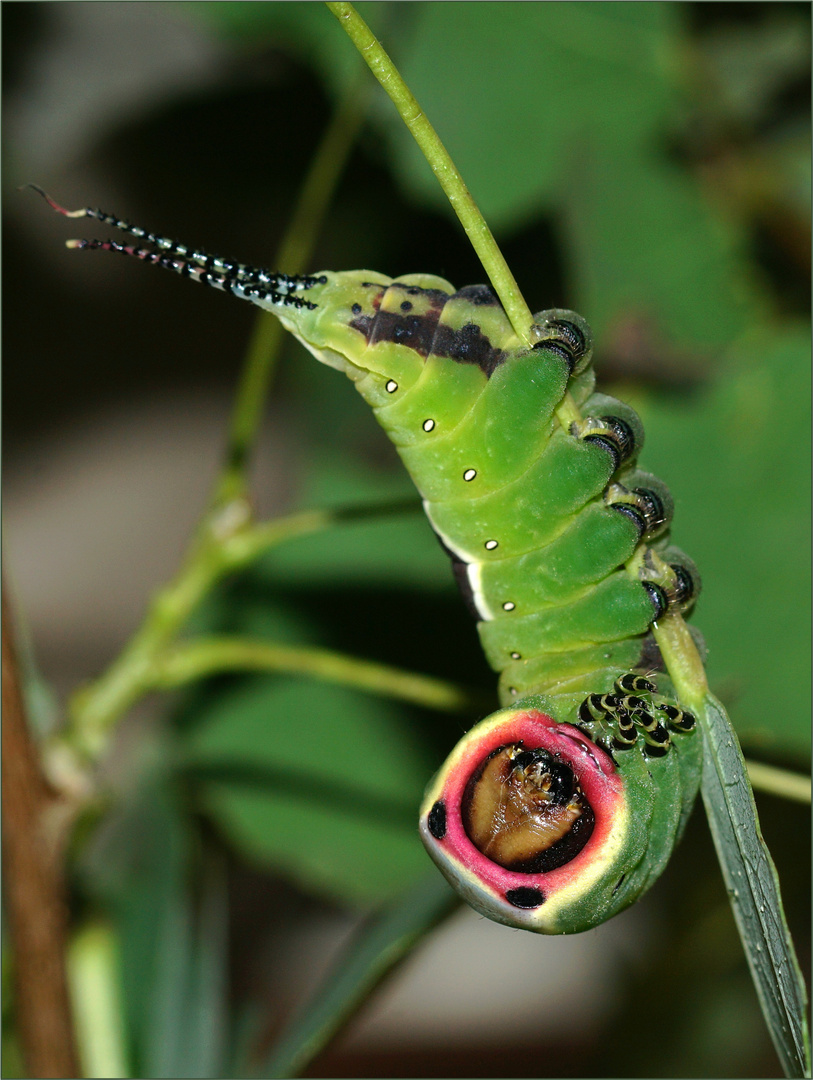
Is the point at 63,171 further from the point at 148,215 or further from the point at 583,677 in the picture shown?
the point at 583,677

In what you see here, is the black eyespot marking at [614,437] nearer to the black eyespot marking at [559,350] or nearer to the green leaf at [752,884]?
the black eyespot marking at [559,350]

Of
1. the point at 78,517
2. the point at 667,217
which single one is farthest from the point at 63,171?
the point at 667,217

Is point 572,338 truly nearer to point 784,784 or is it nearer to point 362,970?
point 784,784

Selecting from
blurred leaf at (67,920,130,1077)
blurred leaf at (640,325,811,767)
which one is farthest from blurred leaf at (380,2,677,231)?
blurred leaf at (67,920,130,1077)

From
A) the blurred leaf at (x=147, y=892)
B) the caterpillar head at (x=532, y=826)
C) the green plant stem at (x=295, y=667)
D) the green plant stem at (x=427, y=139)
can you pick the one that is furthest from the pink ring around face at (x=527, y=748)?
the blurred leaf at (x=147, y=892)

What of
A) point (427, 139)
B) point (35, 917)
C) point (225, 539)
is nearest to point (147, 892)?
point (35, 917)

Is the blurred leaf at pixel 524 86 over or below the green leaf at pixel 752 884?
over

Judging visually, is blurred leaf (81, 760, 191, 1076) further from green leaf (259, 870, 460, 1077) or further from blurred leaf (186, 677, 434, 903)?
green leaf (259, 870, 460, 1077)

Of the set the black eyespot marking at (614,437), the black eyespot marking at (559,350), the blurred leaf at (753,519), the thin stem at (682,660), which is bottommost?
the thin stem at (682,660)
